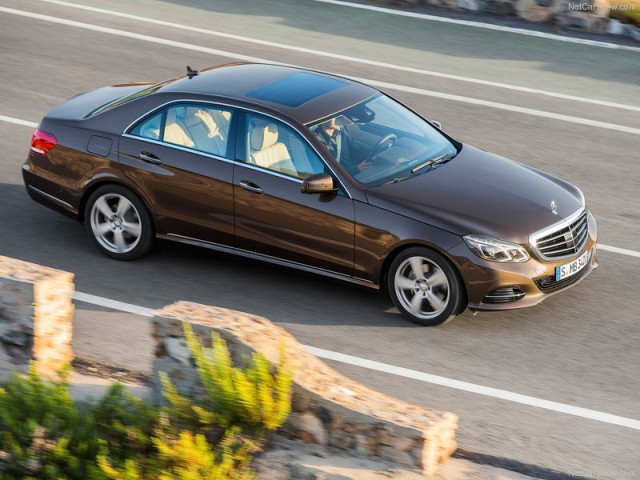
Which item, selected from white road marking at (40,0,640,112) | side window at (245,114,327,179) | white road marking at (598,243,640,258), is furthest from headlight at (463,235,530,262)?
white road marking at (40,0,640,112)

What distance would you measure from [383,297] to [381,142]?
1.33m

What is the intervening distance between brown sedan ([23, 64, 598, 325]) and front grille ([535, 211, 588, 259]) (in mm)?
12

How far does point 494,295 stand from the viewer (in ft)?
28.1

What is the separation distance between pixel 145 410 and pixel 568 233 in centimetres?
410

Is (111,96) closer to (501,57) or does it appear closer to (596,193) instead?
(596,193)

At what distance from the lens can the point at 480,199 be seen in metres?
8.91

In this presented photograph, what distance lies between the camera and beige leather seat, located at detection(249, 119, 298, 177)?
9148 millimetres

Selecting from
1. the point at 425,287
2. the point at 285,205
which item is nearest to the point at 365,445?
the point at 425,287

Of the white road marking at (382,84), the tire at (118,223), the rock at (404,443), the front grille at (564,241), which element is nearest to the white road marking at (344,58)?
the white road marking at (382,84)

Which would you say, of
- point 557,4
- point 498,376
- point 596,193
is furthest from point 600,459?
point 557,4

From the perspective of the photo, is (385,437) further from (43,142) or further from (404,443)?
(43,142)

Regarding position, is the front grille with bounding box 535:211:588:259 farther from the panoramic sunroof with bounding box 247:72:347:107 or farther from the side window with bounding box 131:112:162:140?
the side window with bounding box 131:112:162:140

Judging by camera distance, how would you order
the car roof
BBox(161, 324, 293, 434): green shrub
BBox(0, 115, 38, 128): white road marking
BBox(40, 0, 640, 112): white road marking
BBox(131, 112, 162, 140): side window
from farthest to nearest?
BBox(40, 0, 640, 112): white road marking, BBox(0, 115, 38, 128): white road marking, BBox(131, 112, 162, 140): side window, the car roof, BBox(161, 324, 293, 434): green shrub

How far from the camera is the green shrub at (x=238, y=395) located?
619 centimetres
